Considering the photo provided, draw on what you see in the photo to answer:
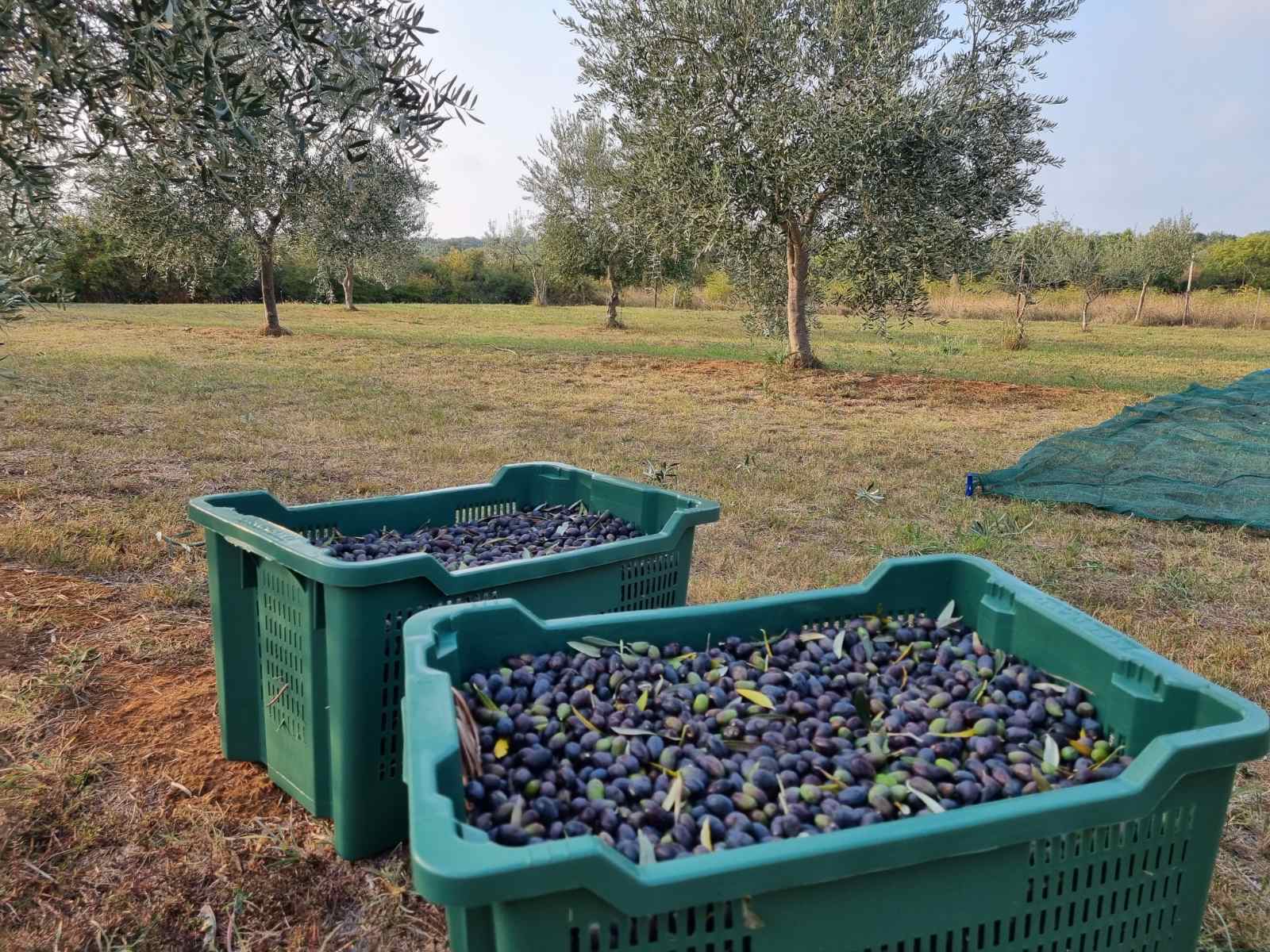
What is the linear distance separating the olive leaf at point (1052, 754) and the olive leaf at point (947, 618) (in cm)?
47

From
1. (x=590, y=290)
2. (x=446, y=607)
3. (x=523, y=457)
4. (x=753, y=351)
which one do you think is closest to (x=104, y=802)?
(x=446, y=607)

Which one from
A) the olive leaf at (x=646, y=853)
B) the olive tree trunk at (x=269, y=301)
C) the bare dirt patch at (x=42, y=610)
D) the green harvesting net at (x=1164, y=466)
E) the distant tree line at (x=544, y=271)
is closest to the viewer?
the olive leaf at (x=646, y=853)

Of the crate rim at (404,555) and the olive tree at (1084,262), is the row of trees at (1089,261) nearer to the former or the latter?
the olive tree at (1084,262)

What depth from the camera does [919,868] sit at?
1.11m

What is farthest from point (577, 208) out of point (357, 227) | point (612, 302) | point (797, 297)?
point (797, 297)

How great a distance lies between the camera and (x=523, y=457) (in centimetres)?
720

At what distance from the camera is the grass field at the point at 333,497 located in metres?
2.19

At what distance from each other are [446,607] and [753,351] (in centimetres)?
1621

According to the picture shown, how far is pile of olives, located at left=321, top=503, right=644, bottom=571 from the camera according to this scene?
259 cm

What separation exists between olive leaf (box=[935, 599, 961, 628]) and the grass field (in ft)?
3.05

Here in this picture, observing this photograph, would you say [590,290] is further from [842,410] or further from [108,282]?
[842,410]

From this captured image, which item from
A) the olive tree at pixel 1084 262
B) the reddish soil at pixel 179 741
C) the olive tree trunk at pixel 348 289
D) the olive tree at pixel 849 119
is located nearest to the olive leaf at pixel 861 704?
the reddish soil at pixel 179 741

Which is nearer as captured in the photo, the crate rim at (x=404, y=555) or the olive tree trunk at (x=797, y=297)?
the crate rim at (x=404, y=555)

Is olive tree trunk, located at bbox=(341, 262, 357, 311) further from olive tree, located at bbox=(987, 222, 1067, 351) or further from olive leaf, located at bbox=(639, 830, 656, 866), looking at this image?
olive leaf, located at bbox=(639, 830, 656, 866)
